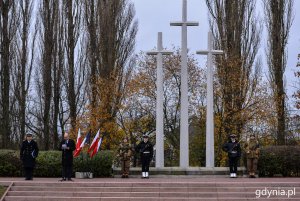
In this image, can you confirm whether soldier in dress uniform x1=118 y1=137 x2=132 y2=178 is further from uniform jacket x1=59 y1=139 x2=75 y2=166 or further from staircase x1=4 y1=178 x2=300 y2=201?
staircase x1=4 y1=178 x2=300 y2=201

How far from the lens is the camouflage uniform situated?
22397 mm

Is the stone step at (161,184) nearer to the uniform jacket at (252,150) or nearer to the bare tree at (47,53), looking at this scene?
the uniform jacket at (252,150)

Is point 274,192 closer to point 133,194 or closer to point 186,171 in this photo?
point 133,194

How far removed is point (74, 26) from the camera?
1346 inches

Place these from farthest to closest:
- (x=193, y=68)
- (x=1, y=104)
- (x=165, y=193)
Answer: (x=193, y=68)
(x=1, y=104)
(x=165, y=193)

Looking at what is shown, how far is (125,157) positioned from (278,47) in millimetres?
13273

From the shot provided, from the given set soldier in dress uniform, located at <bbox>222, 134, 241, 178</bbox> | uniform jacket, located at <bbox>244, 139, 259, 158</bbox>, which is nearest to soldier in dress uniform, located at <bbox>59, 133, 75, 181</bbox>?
soldier in dress uniform, located at <bbox>222, 134, 241, 178</bbox>

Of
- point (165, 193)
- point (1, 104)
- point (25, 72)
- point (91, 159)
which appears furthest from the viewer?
point (25, 72)

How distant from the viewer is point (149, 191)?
714 inches

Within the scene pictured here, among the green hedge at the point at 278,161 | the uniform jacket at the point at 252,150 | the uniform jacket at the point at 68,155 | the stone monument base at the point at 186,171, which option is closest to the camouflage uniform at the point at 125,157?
the stone monument base at the point at 186,171

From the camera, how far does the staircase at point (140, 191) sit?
57.2ft

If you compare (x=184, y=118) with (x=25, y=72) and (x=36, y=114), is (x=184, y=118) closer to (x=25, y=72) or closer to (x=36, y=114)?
(x=25, y=72)

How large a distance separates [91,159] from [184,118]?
4219 mm

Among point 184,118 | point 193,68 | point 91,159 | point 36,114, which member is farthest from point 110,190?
point 36,114
